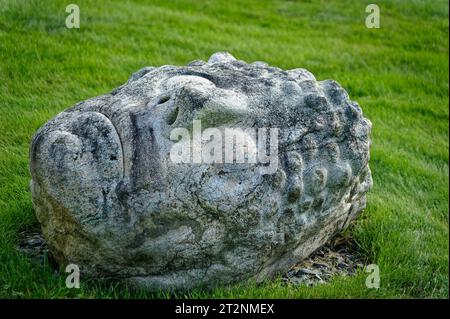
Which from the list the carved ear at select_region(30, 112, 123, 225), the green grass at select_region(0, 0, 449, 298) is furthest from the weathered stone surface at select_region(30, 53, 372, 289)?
the green grass at select_region(0, 0, 449, 298)

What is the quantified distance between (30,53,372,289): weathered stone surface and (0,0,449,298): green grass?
0.23 m

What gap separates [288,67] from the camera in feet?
27.2

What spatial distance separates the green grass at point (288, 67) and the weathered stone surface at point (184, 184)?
→ 227mm

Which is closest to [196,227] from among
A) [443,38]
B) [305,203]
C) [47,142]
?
[305,203]

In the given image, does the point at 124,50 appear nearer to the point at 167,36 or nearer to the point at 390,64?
the point at 167,36

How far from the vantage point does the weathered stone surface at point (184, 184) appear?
3477mm

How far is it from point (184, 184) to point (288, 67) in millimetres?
5141

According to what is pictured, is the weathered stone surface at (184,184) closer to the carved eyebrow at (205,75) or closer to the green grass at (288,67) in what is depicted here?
the carved eyebrow at (205,75)

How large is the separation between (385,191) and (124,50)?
390cm

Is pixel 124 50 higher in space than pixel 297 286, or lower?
higher

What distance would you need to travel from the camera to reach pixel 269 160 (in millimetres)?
3637

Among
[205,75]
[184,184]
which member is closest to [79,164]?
[184,184]

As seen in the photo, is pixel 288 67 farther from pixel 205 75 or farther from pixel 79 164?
pixel 79 164

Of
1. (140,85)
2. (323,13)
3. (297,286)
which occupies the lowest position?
(297,286)
